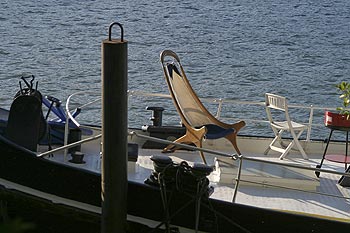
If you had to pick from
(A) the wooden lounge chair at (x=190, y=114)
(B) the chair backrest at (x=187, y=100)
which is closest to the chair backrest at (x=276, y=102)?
(A) the wooden lounge chair at (x=190, y=114)

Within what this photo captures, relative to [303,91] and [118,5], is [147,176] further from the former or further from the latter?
[118,5]

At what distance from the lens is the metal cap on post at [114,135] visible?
6562mm

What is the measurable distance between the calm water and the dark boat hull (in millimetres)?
8367

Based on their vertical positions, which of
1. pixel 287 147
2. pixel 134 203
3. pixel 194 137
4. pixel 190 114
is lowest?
pixel 134 203

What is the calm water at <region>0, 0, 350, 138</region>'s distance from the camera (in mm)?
18828

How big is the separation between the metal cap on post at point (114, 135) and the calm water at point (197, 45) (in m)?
8.89

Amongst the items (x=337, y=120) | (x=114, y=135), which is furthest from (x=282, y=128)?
(x=114, y=135)

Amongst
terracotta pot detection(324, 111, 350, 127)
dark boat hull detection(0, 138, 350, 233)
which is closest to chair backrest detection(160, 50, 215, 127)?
terracotta pot detection(324, 111, 350, 127)

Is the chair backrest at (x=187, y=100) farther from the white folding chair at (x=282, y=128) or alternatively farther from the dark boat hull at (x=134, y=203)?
the dark boat hull at (x=134, y=203)

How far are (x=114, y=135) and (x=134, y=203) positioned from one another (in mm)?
749

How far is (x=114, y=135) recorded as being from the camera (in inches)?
265

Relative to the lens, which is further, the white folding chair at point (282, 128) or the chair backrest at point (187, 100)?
the chair backrest at point (187, 100)

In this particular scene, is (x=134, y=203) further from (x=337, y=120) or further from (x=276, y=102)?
(x=337, y=120)

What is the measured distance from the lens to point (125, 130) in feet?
22.2
